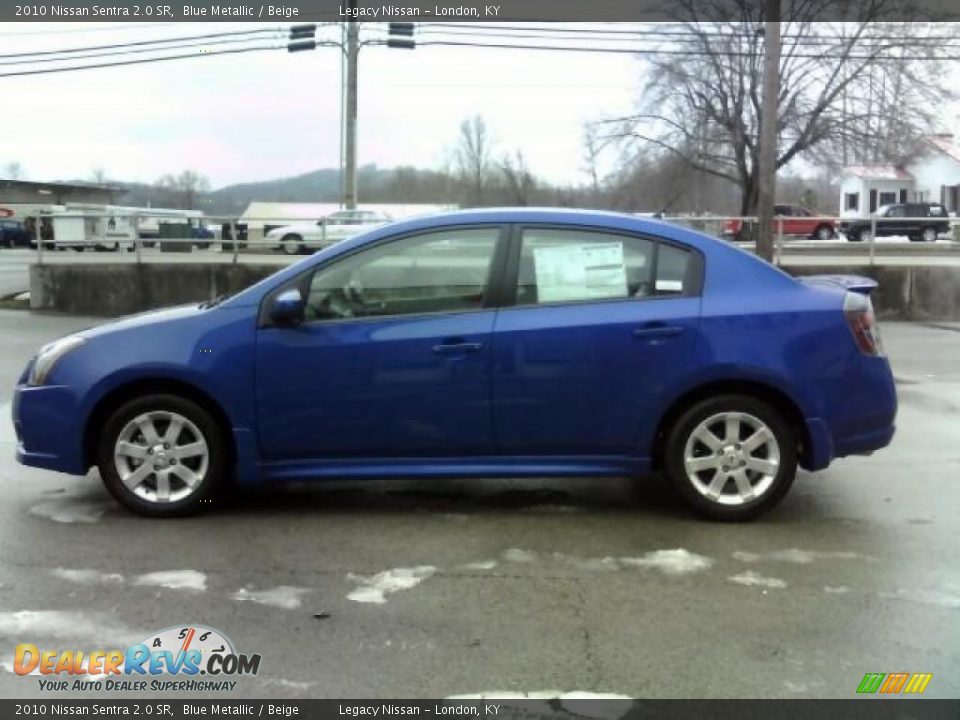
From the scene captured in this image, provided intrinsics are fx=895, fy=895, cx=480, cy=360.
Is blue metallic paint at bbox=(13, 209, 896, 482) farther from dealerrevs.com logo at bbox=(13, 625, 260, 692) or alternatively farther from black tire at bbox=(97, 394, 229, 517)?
dealerrevs.com logo at bbox=(13, 625, 260, 692)

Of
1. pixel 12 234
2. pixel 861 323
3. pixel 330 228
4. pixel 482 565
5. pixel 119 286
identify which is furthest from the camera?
pixel 12 234

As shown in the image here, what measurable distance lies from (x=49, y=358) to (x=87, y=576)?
1330 mm

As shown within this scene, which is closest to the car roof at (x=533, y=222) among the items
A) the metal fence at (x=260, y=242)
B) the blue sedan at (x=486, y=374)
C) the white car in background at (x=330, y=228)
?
the blue sedan at (x=486, y=374)

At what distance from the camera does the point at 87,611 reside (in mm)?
3697

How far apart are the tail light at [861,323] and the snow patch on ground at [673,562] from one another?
1450mm

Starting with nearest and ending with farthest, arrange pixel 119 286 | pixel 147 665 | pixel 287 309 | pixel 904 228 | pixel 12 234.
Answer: pixel 147 665, pixel 287 309, pixel 119 286, pixel 904 228, pixel 12 234

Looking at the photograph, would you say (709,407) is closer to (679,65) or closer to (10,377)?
(10,377)

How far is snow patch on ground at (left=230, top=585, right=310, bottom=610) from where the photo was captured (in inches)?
149

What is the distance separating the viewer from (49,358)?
15.7 feet

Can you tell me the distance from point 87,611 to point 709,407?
3.09 metres

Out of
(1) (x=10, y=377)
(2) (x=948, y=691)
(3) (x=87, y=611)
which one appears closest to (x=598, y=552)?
(2) (x=948, y=691)

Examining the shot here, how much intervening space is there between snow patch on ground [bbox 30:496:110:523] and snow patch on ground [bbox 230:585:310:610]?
4.69ft

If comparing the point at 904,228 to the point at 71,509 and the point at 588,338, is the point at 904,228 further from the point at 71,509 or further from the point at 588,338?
the point at 71,509

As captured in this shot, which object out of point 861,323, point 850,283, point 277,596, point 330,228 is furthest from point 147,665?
point 330,228
